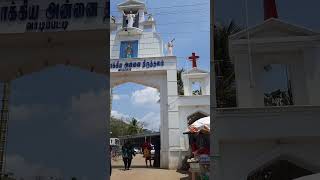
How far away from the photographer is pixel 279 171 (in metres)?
4.06

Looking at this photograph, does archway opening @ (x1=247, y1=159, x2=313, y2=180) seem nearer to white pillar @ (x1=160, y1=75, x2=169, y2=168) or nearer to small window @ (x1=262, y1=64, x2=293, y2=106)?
small window @ (x1=262, y1=64, x2=293, y2=106)

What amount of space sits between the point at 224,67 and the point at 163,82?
529 cm

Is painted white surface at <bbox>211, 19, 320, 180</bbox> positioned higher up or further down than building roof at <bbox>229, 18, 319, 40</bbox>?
further down

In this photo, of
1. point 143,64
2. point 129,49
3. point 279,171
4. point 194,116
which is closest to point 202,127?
point 194,116

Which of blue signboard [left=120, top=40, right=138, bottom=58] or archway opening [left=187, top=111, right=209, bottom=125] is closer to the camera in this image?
blue signboard [left=120, top=40, right=138, bottom=58]

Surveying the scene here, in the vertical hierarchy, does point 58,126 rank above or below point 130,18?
below

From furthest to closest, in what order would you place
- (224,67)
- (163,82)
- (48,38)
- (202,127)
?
(163,82), (202,127), (48,38), (224,67)

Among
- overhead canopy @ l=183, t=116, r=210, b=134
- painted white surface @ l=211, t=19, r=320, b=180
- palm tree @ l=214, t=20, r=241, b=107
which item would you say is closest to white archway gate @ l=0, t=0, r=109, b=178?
palm tree @ l=214, t=20, r=241, b=107

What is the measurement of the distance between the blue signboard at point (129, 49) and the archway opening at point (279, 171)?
5.88 meters

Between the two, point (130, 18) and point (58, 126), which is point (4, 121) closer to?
point (58, 126)

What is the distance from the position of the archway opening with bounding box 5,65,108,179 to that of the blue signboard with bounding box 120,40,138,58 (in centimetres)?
486

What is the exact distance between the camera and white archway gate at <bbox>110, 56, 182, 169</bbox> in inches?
363

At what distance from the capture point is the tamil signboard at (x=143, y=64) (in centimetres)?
930

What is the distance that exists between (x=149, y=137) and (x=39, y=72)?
9.07 m
